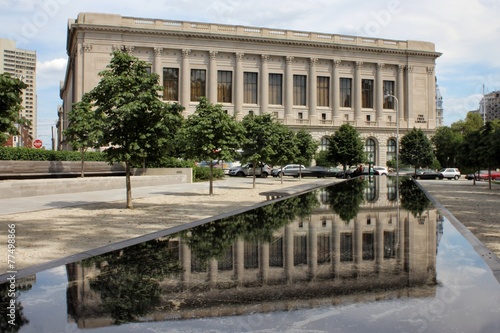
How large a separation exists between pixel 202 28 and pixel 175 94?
11.8 m

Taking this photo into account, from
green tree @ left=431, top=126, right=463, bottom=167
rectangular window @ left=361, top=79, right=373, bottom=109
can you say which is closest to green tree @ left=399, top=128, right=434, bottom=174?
green tree @ left=431, top=126, right=463, bottom=167

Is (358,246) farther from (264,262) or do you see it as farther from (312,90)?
(312,90)

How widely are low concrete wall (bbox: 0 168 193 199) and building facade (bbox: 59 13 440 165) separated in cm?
4142

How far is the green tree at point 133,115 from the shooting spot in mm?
16031

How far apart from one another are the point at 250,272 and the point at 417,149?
239 ft

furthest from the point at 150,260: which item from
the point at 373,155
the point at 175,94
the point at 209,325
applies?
the point at 373,155

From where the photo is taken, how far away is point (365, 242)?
9.95 metres

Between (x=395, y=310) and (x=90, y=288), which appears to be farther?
(x=90, y=288)

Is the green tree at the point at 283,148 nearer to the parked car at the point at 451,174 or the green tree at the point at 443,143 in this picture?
the parked car at the point at 451,174

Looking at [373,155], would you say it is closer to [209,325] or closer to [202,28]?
[202,28]

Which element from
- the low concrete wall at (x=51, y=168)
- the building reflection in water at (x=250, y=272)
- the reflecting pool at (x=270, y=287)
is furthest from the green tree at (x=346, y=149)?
the reflecting pool at (x=270, y=287)

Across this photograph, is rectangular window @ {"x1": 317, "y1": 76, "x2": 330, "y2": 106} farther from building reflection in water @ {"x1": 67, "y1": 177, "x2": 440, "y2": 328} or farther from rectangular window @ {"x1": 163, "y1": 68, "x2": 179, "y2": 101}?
building reflection in water @ {"x1": 67, "y1": 177, "x2": 440, "y2": 328}

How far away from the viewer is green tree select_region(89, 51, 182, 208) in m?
16.0

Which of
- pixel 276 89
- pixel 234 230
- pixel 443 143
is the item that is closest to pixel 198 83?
pixel 276 89
